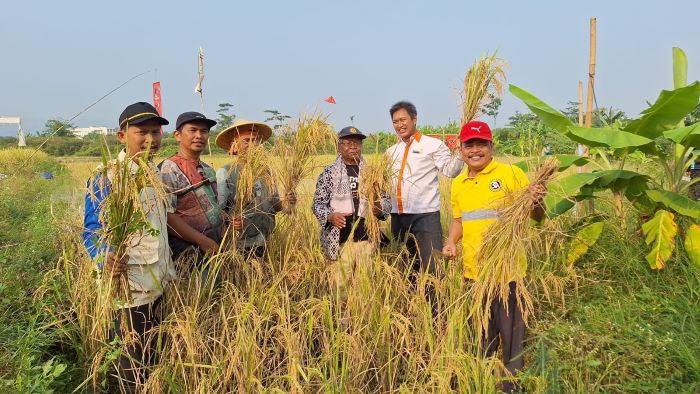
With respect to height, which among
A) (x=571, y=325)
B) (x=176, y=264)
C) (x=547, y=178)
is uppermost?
(x=547, y=178)

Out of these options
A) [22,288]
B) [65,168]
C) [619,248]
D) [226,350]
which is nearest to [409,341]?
[226,350]

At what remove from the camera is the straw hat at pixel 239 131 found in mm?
2967

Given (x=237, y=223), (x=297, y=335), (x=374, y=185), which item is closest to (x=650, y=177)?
(x=374, y=185)

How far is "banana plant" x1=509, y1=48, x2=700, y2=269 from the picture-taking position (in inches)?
116

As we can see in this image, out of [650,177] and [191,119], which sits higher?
[191,119]

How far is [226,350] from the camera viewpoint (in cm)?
246

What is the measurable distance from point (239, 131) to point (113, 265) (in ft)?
3.81

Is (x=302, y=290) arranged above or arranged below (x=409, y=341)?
above

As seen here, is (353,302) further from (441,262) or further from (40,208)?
(40,208)

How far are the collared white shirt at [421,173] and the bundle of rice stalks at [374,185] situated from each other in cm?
46

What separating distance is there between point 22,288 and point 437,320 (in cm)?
272

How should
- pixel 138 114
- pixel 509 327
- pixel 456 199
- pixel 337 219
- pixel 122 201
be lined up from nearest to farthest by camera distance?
pixel 122 201, pixel 138 114, pixel 509 327, pixel 456 199, pixel 337 219

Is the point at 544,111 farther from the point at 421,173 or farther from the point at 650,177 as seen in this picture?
the point at 421,173

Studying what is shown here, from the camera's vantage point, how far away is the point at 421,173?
3.51 metres
